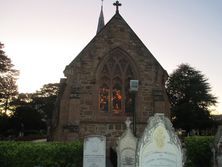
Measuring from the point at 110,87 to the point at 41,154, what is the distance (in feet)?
22.6

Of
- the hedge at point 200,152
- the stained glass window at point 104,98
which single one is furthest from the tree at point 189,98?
the hedge at point 200,152

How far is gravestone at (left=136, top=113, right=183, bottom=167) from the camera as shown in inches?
290

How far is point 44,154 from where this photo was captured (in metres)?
12.3

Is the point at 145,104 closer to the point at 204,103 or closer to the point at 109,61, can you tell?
the point at 109,61

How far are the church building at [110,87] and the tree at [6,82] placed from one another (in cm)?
3180

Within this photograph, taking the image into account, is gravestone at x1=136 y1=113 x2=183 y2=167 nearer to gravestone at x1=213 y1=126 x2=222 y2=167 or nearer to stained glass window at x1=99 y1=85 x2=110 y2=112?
gravestone at x1=213 y1=126 x2=222 y2=167

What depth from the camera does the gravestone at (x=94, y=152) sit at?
1185 cm

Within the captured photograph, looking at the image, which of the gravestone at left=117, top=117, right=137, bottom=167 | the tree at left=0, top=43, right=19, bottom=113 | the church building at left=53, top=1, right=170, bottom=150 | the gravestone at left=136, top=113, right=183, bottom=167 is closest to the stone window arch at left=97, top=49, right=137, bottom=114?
the church building at left=53, top=1, right=170, bottom=150

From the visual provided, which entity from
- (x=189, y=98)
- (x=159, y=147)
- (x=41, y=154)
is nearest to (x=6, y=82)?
(x=189, y=98)

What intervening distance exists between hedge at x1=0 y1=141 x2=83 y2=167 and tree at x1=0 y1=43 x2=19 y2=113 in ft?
120

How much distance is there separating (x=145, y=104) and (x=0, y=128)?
31592 mm

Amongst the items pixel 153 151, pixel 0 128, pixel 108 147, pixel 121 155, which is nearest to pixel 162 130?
pixel 153 151

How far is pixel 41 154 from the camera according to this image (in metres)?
12.3

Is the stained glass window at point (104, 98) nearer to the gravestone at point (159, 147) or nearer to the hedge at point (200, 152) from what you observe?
the hedge at point (200, 152)
